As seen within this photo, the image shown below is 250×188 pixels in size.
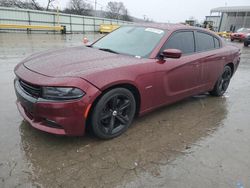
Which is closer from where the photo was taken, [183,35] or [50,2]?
[183,35]

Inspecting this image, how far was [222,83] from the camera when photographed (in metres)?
5.20

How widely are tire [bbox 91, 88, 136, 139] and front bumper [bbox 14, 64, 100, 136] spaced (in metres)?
0.16

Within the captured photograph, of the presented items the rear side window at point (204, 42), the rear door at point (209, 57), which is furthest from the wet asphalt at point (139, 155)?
the rear side window at point (204, 42)

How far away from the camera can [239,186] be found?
2.37 meters

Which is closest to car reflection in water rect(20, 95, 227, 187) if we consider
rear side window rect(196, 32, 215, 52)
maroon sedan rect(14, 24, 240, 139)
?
maroon sedan rect(14, 24, 240, 139)

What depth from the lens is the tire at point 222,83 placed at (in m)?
5.01

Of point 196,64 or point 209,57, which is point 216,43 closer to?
point 209,57

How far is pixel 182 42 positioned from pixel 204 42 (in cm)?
78

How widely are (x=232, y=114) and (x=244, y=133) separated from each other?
30.8 inches

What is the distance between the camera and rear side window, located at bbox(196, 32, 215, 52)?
4.29 metres

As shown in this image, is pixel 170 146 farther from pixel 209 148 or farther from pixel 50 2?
pixel 50 2

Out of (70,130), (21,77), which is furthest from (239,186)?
(21,77)

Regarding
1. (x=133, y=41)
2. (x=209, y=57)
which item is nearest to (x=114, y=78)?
(x=133, y=41)

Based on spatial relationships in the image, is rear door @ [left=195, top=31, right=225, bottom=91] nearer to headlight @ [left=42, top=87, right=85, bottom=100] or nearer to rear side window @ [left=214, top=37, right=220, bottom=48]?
rear side window @ [left=214, top=37, right=220, bottom=48]
